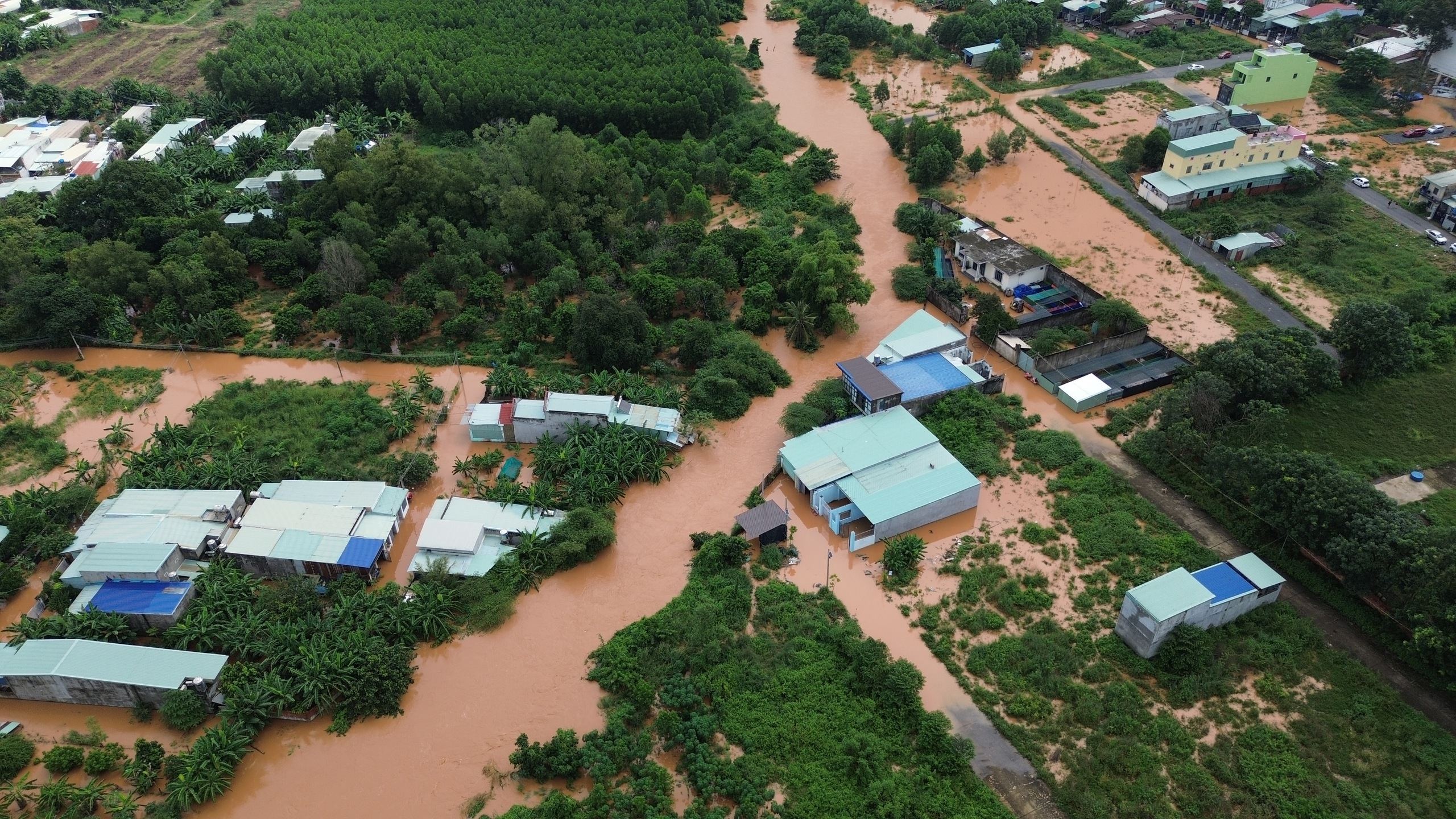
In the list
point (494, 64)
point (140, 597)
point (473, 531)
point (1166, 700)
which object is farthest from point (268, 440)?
point (494, 64)

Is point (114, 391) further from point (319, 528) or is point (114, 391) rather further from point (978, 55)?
point (978, 55)

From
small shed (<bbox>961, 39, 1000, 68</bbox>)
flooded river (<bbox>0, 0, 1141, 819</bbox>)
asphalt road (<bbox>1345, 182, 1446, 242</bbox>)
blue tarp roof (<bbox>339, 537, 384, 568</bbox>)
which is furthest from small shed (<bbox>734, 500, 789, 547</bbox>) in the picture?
small shed (<bbox>961, 39, 1000, 68</bbox>)

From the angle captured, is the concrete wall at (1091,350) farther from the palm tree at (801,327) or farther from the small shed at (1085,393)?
the palm tree at (801,327)

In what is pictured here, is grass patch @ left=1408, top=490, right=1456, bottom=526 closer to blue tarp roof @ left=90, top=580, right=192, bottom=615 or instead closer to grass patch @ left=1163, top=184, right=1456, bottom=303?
grass patch @ left=1163, top=184, right=1456, bottom=303

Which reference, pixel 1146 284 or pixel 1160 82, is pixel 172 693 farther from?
pixel 1160 82

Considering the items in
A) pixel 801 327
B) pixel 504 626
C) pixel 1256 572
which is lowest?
pixel 504 626

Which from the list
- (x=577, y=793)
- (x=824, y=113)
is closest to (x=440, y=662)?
(x=577, y=793)
